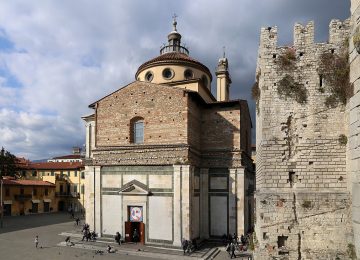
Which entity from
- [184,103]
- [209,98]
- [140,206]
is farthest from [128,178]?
[209,98]

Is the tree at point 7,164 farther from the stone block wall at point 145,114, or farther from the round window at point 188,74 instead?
the round window at point 188,74

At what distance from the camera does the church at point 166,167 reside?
21.0m

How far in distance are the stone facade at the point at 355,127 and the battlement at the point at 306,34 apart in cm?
63

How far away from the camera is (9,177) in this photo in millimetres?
45281

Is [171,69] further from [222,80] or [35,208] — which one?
[35,208]

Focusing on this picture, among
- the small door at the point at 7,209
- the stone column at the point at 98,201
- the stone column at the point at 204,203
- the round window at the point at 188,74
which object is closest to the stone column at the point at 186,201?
the stone column at the point at 204,203

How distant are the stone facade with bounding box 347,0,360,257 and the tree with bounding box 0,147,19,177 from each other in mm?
46752

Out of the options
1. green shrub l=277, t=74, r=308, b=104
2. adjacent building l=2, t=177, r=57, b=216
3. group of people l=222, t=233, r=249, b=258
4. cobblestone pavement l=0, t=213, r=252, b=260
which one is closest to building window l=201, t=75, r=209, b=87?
group of people l=222, t=233, r=249, b=258

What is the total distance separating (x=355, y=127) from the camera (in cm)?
933

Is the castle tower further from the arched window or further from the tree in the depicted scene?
the tree

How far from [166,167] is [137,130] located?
379 centimetres

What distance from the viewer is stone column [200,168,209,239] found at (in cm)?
2292

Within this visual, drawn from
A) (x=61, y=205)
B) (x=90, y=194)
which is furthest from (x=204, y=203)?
(x=61, y=205)

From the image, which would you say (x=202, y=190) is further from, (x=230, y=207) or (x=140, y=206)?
(x=140, y=206)
